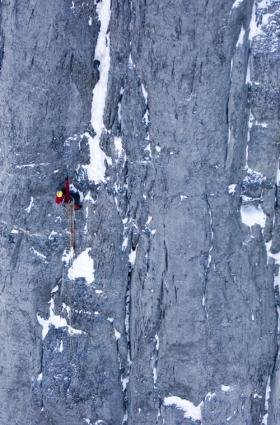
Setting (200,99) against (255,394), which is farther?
(255,394)

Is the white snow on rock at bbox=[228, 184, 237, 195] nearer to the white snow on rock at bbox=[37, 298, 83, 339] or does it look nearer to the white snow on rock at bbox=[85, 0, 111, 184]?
the white snow on rock at bbox=[85, 0, 111, 184]

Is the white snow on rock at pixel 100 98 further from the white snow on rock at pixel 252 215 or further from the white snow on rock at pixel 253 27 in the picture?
the white snow on rock at pixel 252 215

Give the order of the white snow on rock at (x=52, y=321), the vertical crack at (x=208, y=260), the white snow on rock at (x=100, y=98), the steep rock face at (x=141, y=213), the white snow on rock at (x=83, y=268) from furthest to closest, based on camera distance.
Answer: the white snow on rock at (x=52, y=321), the white snow on rock at (x=83, y=268), the vertical crack at (x=208, y=260), the white snow on rock at (x=100, y=98), the steep rock face at (x=141, y=213)

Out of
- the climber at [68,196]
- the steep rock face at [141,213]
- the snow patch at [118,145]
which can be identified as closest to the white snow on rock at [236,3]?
the steep rock face at [141,213]

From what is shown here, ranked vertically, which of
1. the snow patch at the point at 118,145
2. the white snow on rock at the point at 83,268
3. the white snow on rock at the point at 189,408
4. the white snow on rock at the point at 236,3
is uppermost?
the white snow on rock at the point at 236,3

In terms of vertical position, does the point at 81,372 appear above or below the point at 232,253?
below

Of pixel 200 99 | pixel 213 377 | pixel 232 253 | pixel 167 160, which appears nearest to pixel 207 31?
pixel 200 99

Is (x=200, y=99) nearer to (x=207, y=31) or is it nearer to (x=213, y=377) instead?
(x=207, y=31)
